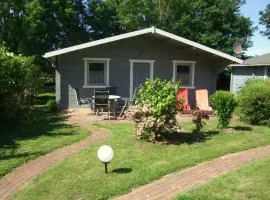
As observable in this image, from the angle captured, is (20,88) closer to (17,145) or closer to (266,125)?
(17,145)

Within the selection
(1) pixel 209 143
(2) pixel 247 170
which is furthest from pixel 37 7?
(2) pixel 247 170

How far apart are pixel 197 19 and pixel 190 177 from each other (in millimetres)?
29366

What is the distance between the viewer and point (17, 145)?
964 cm

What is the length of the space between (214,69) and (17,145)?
11.7 m

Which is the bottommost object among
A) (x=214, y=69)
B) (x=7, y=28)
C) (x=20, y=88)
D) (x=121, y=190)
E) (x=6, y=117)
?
(x=121, y=190)

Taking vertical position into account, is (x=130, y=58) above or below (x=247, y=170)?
above

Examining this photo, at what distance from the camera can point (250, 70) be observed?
2761cm

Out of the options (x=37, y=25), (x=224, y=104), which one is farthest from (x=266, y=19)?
(x=224, y=104)

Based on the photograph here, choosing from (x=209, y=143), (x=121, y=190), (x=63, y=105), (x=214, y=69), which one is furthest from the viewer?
(x=214, y=69)

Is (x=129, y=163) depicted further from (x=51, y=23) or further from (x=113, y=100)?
(x=51, y=23)

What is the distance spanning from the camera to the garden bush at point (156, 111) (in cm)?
919

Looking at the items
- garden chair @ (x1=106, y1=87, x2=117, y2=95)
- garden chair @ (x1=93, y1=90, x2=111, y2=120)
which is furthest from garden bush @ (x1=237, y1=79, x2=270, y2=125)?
garden chair @ (x1=106, y1=87, x2=117, y2=95)

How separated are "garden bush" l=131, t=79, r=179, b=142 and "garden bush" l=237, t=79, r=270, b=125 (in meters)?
3.75

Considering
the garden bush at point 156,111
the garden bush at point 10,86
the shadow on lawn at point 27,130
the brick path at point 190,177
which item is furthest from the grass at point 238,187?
the garden bush at point 10,86
